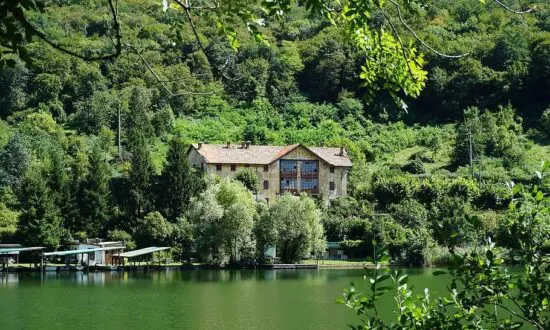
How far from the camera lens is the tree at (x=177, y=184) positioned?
52156 mm

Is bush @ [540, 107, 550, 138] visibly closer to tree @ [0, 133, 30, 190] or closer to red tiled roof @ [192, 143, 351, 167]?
red tiled roof @ [192, 143, 351, 167]

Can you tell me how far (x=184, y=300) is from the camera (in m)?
30.2

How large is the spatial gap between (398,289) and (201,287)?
3026 centimetres

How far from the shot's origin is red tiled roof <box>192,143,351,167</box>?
5966 centimetres

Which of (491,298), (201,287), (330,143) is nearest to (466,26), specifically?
(330,143)

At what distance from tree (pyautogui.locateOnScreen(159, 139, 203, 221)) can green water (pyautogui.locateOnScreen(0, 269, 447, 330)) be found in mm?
9193

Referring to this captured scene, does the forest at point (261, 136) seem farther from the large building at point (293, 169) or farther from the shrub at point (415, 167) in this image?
the large building at point (293, 169)

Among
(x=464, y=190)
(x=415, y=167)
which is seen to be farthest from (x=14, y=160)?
(x=464, y=190)

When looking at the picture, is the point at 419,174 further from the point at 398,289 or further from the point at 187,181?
the point at 398,289

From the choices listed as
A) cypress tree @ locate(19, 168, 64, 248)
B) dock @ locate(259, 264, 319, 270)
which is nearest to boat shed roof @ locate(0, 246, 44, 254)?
cypress tree @ locate(19, 168, 64, 248)

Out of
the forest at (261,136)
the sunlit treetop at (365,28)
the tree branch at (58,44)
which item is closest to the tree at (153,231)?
the forest at (261,136)

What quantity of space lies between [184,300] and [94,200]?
21675mm

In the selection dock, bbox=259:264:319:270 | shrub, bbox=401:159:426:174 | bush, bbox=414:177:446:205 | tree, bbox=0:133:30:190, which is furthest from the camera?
Answer: shrub, bbox=401:159:426:174

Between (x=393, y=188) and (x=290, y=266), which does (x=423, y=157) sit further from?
(x=290, y=266)
